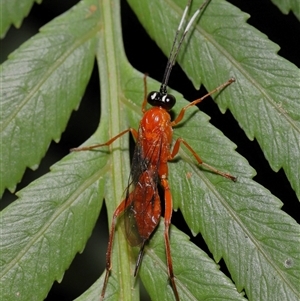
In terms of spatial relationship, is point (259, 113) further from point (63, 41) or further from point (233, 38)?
point (63, 41)

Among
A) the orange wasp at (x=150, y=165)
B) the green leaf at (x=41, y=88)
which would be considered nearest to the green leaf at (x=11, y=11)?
the green leaf at (x=41, y=88)

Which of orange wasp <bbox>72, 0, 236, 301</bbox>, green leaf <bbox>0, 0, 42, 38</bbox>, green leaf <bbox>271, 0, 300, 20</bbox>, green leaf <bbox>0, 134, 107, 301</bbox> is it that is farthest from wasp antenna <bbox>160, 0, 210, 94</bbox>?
green leaf <bbox>0, 0, 42, 38</bbox>

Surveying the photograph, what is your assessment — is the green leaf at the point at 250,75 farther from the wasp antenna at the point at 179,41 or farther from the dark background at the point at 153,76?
the dark background at the point at 153,76

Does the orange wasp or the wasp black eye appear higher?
the wasp black eye

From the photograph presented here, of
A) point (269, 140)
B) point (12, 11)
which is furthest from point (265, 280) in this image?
point (12, 11)

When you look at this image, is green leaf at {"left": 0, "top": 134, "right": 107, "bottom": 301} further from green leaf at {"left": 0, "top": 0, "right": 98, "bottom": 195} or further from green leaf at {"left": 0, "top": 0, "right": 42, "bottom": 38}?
green leaf at {"left": 0, "top": 0, "right": 42, "bottom": 38}

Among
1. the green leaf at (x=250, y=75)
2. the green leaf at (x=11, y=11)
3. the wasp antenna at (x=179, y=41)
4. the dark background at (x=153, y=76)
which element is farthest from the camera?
the dark background at (x=153, y=76)
